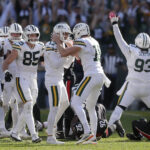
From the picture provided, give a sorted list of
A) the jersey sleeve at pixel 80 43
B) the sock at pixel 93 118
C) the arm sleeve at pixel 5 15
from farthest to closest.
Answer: the arm sleeve at pixel 5 15 < the sock at pixel 93 118 < the jersey sleeve at pixel 80 43

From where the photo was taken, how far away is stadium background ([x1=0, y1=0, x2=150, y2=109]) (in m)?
17.0

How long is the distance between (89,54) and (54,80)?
0.70 m

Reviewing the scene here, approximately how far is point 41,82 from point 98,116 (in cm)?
607

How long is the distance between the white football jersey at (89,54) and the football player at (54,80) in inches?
15.0

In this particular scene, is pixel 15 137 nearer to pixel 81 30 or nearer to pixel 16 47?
pixel 16 47

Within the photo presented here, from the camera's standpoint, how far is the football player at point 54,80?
9.70 metres

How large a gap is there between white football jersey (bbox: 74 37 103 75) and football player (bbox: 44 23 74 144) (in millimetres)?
380

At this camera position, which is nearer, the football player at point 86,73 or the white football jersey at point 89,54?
the football player at point 86,73

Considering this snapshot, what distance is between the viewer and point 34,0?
18.1 m

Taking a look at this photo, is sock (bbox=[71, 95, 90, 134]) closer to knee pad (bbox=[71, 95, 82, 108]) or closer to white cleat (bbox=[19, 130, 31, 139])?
knee pad (bbox=[71, 95, 82, 108])

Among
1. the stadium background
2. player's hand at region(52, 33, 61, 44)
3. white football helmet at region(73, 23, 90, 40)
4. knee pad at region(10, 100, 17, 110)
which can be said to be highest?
the stadium background

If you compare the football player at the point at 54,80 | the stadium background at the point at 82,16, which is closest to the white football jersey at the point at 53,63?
the football player at the point at 54,80

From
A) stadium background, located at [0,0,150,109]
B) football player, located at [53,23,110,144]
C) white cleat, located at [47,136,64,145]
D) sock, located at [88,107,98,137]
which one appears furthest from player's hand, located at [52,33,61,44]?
stadium background, located at [0,0,150,109]

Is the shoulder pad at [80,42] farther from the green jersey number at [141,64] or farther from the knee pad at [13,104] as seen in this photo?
the knee pad at [13,104]
